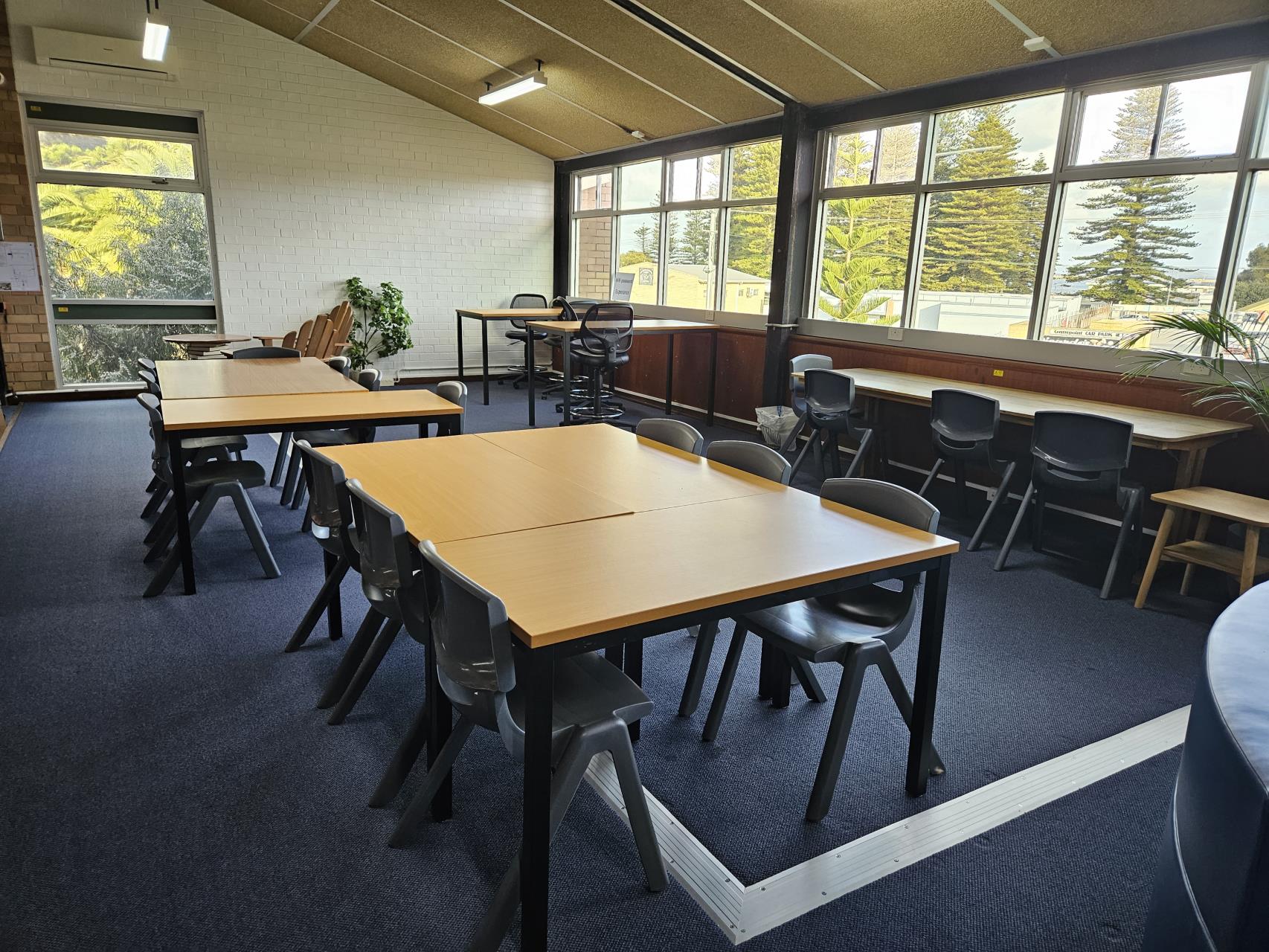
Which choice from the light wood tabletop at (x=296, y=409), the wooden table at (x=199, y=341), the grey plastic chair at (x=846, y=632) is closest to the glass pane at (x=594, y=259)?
the wooden table at (x=199, y=341)

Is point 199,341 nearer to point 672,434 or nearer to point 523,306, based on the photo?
point 523,306

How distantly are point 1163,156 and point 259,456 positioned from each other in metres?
6.19

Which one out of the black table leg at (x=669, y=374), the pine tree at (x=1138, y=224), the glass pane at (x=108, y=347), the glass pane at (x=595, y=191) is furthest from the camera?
the glass pane at (x=595, y=191)

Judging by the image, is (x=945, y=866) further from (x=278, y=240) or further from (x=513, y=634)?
(x=278, y=240)

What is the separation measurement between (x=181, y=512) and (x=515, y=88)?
5.40 metres

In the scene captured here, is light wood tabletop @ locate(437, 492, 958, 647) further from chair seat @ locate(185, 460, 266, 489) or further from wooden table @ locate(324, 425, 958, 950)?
chair seat @ locate(185, 460, 266, 489)

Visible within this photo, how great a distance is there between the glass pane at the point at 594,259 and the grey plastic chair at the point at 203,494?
6.32 metres

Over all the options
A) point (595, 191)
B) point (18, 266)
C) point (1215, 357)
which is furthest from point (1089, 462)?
point (18, 266)

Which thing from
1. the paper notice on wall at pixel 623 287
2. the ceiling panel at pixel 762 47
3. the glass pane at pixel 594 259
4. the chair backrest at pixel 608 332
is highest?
the ceiling panel at pixel 762 47

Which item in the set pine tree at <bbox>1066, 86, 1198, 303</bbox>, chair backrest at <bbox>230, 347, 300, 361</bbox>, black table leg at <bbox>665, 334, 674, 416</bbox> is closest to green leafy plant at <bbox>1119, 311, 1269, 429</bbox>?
pine tree at <bbox>1066, 86, 1198, 303</bbox>

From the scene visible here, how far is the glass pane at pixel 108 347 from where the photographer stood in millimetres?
8070

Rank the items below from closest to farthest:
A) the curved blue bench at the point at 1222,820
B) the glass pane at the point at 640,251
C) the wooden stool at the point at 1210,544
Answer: the curved blue bench at the point at 1222,820, the wooden stool at the point at 1210,544, the glass pane at the point at 640,251

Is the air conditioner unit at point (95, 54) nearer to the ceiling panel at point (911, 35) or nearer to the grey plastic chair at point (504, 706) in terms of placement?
the ceiling panel at point (911, 35)

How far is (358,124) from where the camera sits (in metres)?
8.85
